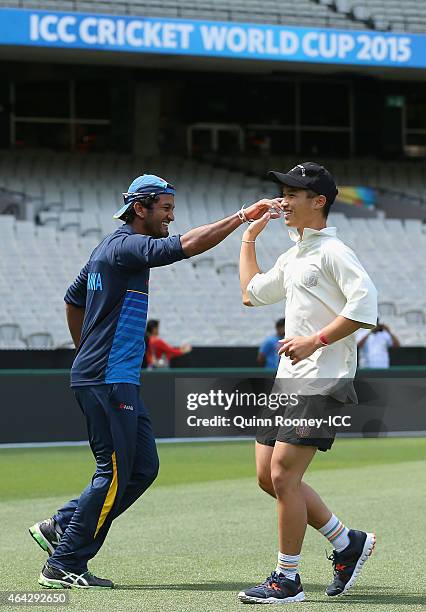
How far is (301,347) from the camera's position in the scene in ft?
19.1

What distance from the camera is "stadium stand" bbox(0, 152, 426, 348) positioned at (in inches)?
974

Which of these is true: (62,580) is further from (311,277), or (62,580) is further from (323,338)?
(311,277)

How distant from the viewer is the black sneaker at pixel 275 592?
5.96 meters

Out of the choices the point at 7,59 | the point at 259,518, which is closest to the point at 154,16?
the point at 7,59

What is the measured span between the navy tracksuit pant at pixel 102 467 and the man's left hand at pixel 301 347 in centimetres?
94

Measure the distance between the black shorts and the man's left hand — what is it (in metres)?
0.24

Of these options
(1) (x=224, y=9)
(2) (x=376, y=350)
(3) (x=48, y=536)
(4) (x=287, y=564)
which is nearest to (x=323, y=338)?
(4) (x=287, y=564)

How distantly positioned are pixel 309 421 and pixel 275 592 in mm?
801

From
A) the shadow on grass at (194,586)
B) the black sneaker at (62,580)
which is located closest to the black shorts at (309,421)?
the shadow on grass at (194,586)

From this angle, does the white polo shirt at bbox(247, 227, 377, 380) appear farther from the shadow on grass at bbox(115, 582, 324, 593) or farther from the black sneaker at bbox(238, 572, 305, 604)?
the shadow on grass at bbox(115, 582, 324, 593)

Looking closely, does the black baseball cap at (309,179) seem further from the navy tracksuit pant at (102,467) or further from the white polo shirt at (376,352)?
the white polo shirt at (376,352)

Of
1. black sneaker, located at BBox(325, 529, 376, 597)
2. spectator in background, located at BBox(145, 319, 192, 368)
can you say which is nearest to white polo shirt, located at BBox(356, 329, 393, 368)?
spectator in background, located at BBox(145, 319, 192, 368)

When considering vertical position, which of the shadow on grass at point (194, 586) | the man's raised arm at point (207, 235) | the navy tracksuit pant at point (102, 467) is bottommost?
the shadow on grass at point (194, 586)

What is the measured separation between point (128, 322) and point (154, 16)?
933 inches
